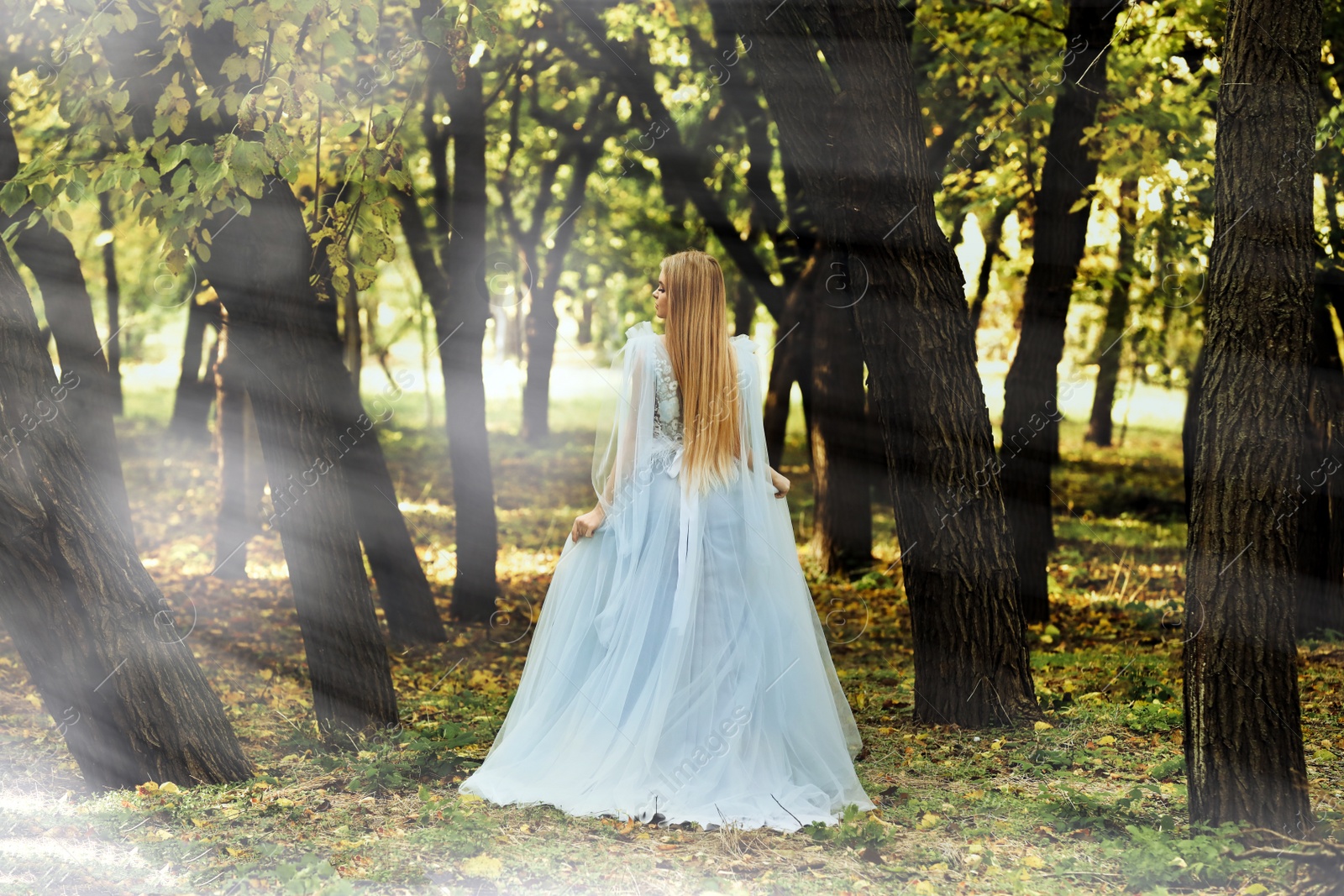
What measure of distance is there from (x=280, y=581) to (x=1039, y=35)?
29.8ft

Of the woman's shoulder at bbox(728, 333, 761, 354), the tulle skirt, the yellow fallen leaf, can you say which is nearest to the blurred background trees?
the woman's shoulder at bbox(728, 333, 761, 354)

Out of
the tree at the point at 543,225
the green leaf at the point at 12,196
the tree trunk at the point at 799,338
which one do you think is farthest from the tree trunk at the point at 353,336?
the green leaf at the point at 12,196

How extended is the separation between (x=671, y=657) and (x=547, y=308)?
1349 centimetres

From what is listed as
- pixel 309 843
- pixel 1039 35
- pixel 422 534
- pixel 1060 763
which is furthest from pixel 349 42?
pixel 422 534

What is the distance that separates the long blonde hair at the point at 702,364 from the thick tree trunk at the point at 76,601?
239cm

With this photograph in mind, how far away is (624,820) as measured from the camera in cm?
429

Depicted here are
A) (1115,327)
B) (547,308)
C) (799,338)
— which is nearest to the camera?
(799,338)

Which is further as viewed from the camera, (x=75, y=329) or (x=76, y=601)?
(x=75, y=329)

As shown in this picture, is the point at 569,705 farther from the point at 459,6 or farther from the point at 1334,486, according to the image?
the point at 1334,486

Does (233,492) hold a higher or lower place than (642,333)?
lower

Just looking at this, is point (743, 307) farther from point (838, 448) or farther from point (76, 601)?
point (76, 601)

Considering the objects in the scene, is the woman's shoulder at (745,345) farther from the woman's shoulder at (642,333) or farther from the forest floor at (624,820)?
the forest floor at (624,820)

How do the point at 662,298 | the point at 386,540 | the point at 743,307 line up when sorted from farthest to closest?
the point at 743,307, the point at 386,540, the point at 662,298

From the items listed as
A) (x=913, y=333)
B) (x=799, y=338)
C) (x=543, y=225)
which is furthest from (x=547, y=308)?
(x=913, y=333)
